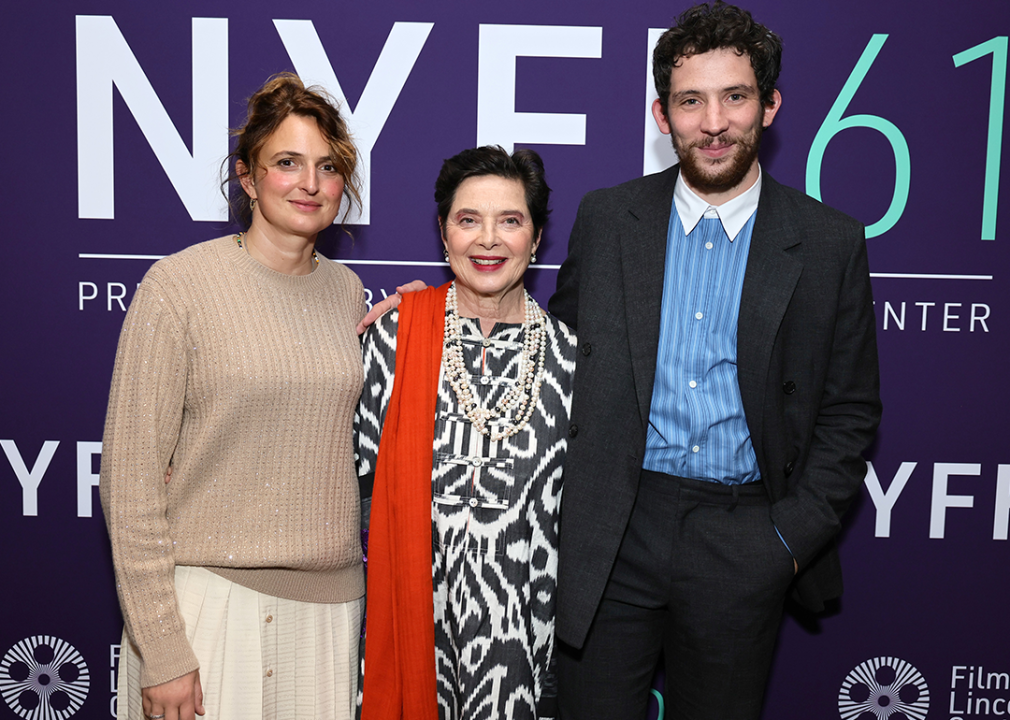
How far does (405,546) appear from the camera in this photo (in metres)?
1.72

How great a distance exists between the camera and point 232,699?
1605mm

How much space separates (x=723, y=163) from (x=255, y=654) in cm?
146

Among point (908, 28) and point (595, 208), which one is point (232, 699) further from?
point (908, 28)

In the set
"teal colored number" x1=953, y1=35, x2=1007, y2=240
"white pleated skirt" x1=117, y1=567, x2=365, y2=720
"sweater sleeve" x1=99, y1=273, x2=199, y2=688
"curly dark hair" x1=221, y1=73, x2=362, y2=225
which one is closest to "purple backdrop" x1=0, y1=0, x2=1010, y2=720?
"teal colored number" x1=953, y1=35, x2=1007, y2=240

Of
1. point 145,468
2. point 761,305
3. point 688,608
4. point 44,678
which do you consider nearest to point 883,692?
point 688,608

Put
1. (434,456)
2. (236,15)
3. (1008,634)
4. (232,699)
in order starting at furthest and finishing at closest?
(1008,634) → (236,15) → (434,456) → (232,699)

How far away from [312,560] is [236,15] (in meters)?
1.64

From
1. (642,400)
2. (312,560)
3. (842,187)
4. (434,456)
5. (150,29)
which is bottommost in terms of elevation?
(312,560)

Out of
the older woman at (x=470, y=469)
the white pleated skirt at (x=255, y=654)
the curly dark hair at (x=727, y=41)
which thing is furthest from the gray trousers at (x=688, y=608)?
the curly dark hair at (x=727, y=41)

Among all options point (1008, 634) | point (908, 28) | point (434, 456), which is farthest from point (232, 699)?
point (908, 28)

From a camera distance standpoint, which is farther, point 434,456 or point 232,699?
point 434,456

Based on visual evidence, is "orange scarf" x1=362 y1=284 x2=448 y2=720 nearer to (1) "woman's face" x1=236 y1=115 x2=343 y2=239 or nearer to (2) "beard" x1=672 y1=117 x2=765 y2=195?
(1) "woman's face" x1=236 y1=115 x2=343 y2=239

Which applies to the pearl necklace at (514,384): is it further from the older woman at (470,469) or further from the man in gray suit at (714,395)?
the man in gray suit at (714,395)

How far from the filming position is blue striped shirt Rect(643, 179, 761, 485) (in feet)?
5.60
